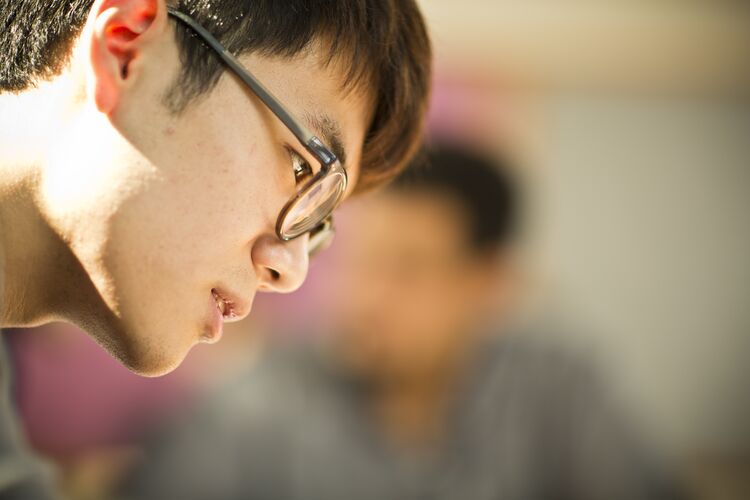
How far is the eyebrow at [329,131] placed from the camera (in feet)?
2.83

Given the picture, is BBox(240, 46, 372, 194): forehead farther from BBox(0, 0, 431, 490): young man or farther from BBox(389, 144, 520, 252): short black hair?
BBox(389, 144, 520, 252): short black hair

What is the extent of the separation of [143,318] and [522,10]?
2976 mm

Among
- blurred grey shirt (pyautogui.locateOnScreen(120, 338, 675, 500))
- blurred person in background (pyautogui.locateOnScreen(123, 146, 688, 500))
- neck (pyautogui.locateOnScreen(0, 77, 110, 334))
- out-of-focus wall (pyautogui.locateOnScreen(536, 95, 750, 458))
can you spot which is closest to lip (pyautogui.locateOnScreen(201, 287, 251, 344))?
neck (pyautogui.locateOnScreen(0, 77, 110, 334))

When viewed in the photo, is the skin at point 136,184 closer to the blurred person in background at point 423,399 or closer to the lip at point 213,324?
the lip at point 213,324

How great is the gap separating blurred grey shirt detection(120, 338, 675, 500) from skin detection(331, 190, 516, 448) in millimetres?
68

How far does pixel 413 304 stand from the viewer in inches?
90.5

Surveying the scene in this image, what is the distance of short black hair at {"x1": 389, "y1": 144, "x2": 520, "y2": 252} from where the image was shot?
2340 millimetres

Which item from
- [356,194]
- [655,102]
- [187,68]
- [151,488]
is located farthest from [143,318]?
[655,102]

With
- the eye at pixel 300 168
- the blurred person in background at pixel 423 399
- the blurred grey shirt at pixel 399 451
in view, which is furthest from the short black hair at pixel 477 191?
the eye at pixel 300 168

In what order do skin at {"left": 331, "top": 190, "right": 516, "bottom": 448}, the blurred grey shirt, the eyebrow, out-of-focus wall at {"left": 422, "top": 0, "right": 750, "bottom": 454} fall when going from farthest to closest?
out-of-focus wall at {"left": 422, "top": 0, "right": 750, "bottom": 454} < skin at {"left": 331, "top": 190, "right": 516, "bottom": 448} < the blurred grey shirt < the eyebrow

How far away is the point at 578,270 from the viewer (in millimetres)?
3748

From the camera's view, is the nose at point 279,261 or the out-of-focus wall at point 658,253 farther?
the out-of-focus wall at point 658,253

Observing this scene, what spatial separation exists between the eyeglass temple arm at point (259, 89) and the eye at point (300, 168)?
0.02m

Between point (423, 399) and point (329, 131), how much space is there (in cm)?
150
